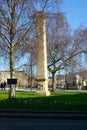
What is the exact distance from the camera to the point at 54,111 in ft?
66.4

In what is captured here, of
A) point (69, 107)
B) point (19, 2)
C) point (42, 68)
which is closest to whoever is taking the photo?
point (69, 107)

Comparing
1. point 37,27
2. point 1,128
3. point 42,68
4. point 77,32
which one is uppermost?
point 77,32

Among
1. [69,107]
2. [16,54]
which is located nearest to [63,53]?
[16,54]

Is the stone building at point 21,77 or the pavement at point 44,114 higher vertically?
the stone building at point 21,77

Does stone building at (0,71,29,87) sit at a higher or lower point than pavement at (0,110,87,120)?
higher

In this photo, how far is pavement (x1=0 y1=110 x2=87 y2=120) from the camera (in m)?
18.4

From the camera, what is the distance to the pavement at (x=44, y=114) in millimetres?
18383

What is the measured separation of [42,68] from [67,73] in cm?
2353

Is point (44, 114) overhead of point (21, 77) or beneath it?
beneath

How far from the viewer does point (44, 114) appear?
19375 mm

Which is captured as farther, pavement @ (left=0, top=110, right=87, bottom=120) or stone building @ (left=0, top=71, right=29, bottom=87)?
stone building @ (left=0, top=71, right=29, bottom=87)

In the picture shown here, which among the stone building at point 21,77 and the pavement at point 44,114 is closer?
the pavement at point 44,114

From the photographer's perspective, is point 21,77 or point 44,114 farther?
point 21,77

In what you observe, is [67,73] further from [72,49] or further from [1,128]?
[1,128]
